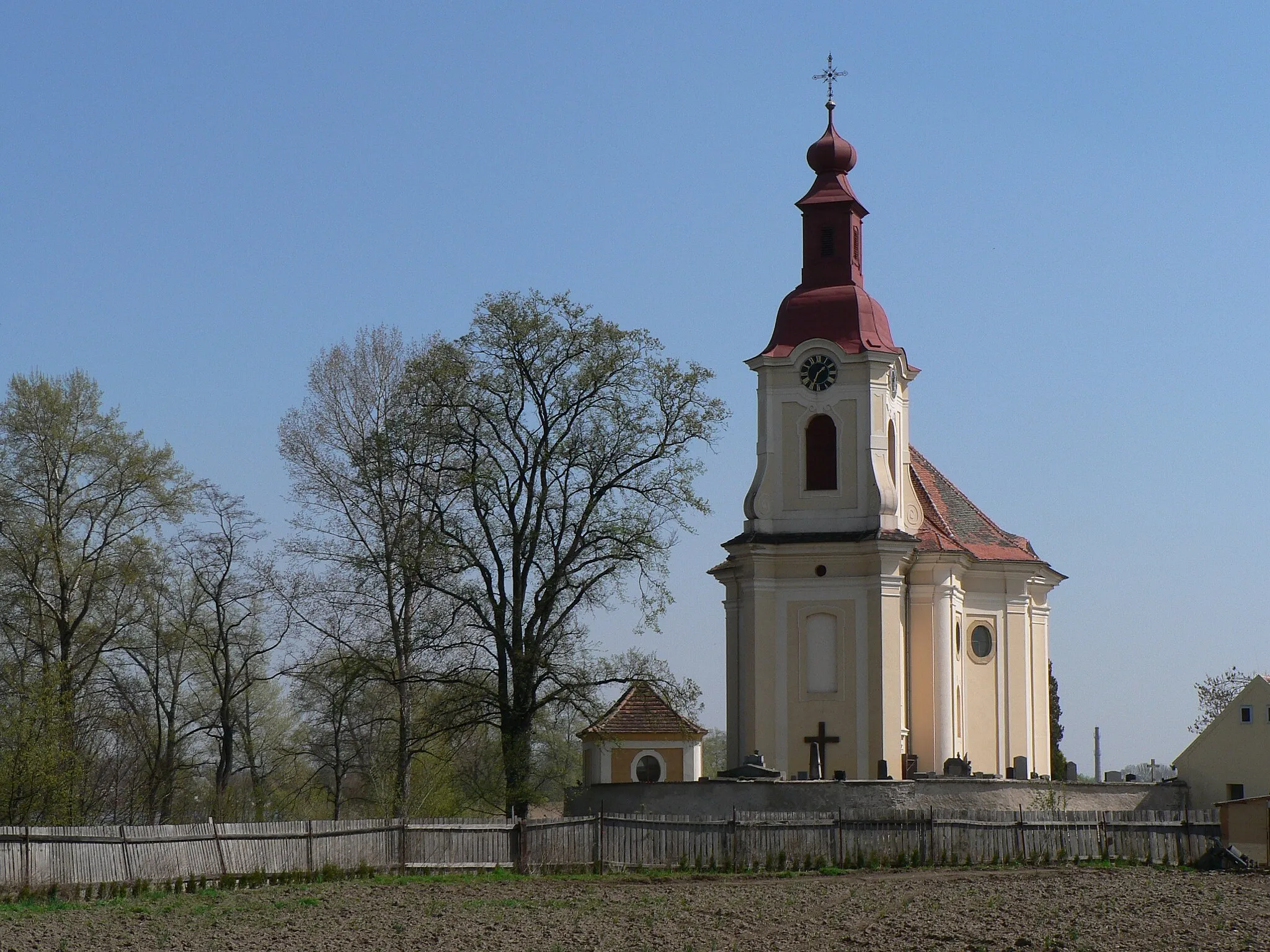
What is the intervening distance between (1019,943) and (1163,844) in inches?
496

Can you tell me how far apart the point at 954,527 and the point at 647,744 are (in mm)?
9443

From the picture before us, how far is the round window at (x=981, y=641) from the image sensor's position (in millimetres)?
42594

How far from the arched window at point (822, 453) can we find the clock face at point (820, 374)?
0.68 meters

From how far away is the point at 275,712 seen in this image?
62.1 metres

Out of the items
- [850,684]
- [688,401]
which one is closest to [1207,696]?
[850,684]

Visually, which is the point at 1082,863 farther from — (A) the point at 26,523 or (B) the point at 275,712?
(B) the point at 275,712

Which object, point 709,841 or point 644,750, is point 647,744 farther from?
point 709,841

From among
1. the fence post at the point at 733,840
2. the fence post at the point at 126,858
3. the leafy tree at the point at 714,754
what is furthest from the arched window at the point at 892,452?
the leafy tree at the point at 714,754

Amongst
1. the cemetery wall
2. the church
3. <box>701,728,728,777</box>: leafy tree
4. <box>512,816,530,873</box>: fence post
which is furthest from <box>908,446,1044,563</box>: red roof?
<box>701,728,728,777</box>: leafy tree

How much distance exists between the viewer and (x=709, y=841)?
30.2 meters

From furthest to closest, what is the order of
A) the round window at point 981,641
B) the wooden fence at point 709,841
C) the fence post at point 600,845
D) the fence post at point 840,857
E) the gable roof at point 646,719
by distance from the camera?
1. the round window at point 981,641
2. the gable roof at point 646,719
3. the fence post at point 840,857
4. the fence post at point 600,845
5. the wooden fence at point 709,841

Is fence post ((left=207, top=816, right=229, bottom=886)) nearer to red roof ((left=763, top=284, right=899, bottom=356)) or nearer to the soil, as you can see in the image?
the soil

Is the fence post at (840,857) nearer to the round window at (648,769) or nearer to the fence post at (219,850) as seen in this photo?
the fence post at (219,850)

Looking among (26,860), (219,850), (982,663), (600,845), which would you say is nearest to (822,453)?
(982,663)
